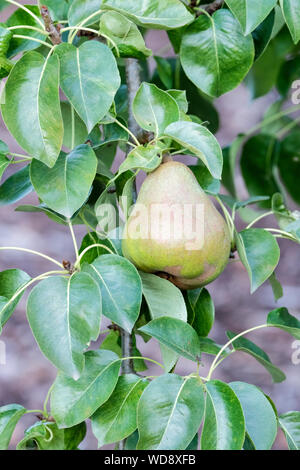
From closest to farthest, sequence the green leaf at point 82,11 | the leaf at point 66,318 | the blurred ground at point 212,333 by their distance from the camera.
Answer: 1. the leaf at point 66,318
2. the green leaf at point 82,11
3. the blurred ground at point 212,333

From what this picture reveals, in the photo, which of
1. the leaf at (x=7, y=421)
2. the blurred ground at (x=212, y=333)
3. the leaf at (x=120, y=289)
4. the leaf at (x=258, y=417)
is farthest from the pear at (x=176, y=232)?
the blurred ground at (x=212, y=333)

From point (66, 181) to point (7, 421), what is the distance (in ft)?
0.94

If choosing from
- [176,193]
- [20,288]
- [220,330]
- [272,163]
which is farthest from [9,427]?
[220,330]

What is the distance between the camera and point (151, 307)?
72 centimetres

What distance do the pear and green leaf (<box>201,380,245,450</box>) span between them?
117 millimetres

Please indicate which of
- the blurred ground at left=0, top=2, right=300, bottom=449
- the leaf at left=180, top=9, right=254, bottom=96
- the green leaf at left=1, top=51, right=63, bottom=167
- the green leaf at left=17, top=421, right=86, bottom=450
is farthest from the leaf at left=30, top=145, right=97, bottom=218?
the blurred ground at left=0, top=2, right=300, bottom=449

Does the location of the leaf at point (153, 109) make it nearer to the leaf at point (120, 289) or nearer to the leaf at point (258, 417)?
the leaf at point (120, 289)

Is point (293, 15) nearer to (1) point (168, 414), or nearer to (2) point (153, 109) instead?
(2) point (153, 109)

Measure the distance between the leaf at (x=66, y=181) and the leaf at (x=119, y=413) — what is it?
0.64 ft

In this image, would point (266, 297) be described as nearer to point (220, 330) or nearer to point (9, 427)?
point (220, 330)

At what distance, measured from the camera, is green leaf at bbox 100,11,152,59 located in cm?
70

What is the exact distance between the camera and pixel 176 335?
0.69 metres

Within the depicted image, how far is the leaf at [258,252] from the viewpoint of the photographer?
2.41 feet

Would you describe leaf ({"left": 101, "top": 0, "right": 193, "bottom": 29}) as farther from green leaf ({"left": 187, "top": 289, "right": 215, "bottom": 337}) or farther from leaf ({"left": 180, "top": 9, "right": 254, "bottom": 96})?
green leaf ({"left": 187, "top": 289, "right": 215, "bottom": 337})
